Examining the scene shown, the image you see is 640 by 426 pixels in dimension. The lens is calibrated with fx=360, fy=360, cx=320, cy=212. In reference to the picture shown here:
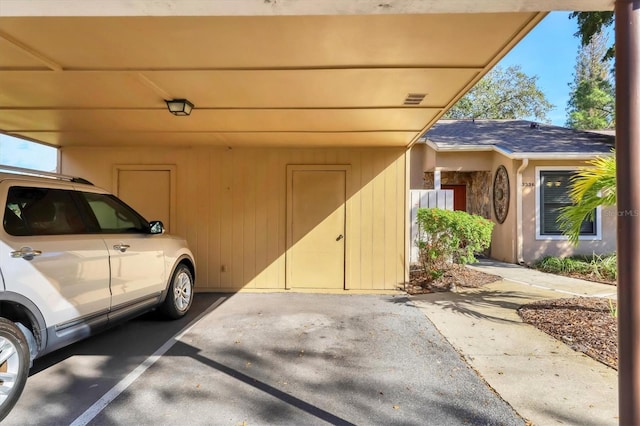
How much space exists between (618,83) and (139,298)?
4.74 m

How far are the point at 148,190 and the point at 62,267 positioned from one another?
13.4 ft

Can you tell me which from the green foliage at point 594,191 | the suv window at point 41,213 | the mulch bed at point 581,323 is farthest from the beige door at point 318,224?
the suv window at point 41,213

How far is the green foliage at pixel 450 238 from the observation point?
6.73m

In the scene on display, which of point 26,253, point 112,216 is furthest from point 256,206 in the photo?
point 26,253

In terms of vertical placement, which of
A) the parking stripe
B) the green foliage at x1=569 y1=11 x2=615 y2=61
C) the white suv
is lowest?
the parking stripe

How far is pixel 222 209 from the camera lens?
699cm

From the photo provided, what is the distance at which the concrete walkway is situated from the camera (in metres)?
2.85

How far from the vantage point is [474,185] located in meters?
12.0

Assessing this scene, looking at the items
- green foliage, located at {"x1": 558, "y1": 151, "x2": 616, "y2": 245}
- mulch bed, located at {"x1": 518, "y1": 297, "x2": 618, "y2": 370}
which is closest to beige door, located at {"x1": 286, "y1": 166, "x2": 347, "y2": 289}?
mulch bed, located at {"x1": 518, "y1": 297, "x2": 618, "y2": 370}

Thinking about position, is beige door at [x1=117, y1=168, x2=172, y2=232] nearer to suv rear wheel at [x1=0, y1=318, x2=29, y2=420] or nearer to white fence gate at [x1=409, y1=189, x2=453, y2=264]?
suv rear wheel at [x1=0, y1=318, x2=29, y2=420]

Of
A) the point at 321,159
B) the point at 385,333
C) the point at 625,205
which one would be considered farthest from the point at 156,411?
the point at 321,159

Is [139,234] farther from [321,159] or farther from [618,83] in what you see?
[618,83]

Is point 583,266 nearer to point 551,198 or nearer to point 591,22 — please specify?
point 551,198

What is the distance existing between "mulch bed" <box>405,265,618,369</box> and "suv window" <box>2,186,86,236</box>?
543 centimetres
